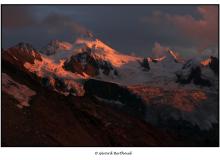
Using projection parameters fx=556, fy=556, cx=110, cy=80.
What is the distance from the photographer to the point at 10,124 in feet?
201

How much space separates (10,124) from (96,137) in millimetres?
75976

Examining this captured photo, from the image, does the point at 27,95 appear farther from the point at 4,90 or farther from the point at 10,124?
the point at 10,124

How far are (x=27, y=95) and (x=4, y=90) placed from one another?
9746mm

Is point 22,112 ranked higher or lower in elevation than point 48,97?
higher

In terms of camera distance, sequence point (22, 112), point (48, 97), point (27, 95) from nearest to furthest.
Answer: point (22, 112) → point (27, 95) → point (48, 97)

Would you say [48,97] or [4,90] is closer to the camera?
[4,90]
